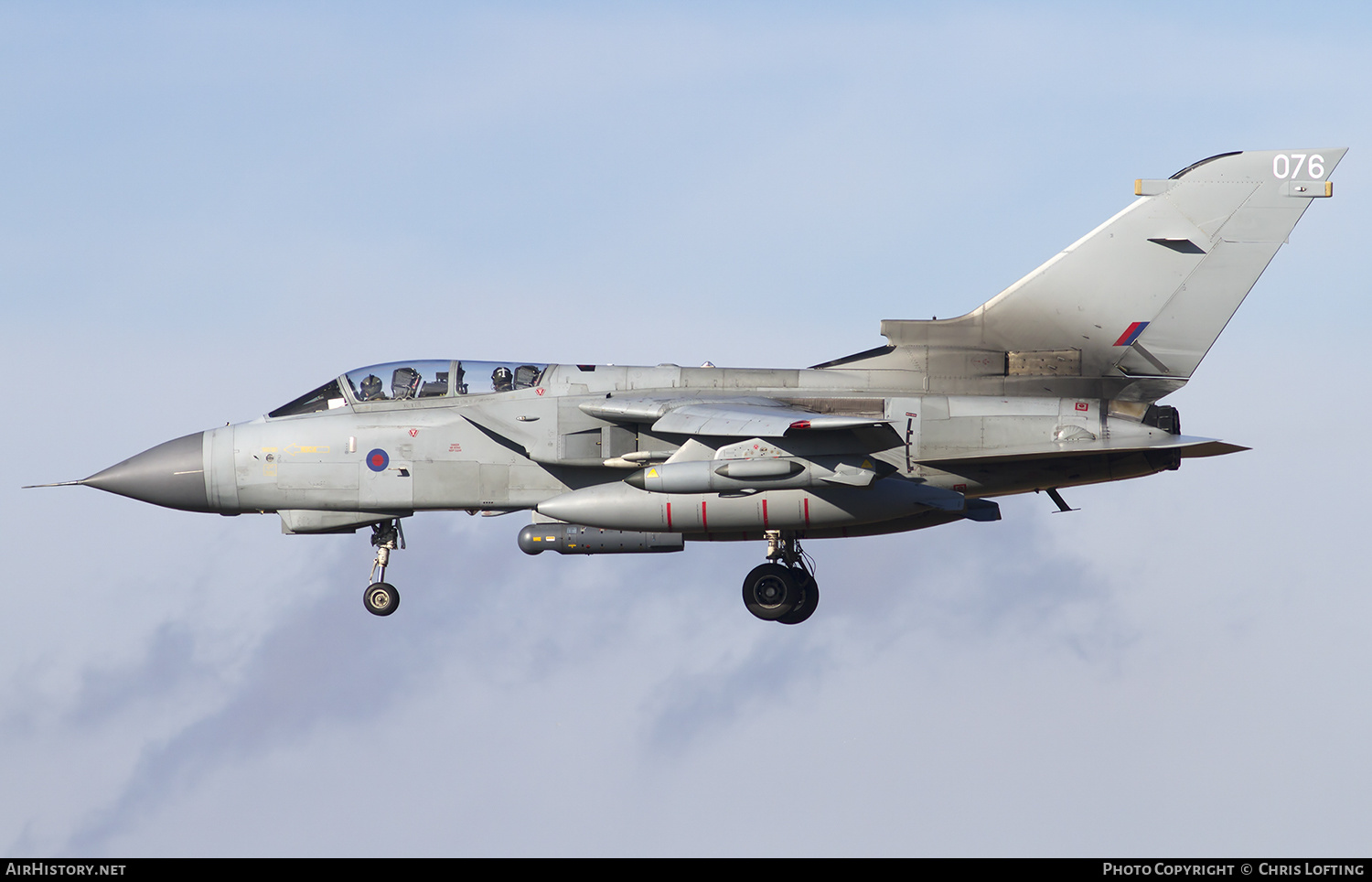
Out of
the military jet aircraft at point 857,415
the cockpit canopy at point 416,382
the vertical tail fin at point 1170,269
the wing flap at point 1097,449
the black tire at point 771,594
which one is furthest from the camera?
the black tire at point 771,594

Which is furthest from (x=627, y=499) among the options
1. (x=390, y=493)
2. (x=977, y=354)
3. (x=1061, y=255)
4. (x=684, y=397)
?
(x=1061, y=255)

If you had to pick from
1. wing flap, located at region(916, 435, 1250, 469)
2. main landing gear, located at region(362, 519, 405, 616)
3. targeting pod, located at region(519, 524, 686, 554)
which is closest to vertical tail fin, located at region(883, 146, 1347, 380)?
wing flap, located at region(916, 435, 1250, 469)

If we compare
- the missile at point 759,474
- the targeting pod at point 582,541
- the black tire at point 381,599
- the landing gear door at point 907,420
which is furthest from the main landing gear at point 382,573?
the landing gear door at point 907,420

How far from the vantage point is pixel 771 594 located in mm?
25234

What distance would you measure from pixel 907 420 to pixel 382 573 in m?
8.10

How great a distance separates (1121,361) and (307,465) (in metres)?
11.7

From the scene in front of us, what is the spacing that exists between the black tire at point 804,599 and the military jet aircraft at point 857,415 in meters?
1.21

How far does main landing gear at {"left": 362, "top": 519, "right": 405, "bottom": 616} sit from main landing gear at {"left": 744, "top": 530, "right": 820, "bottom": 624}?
531cm

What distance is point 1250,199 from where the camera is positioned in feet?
76.7

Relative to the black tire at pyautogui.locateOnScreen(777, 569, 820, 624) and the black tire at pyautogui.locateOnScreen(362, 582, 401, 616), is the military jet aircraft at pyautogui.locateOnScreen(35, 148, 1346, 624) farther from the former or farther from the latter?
the black tire at pyautogui.locateOnScreen(777, 569, 820, 624)

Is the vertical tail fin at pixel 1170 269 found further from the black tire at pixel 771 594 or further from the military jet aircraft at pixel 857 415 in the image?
the black tire at pixel 771 594

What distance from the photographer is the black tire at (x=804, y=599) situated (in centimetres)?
2542

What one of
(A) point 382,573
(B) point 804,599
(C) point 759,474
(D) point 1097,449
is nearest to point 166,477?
(A) point 382,573
